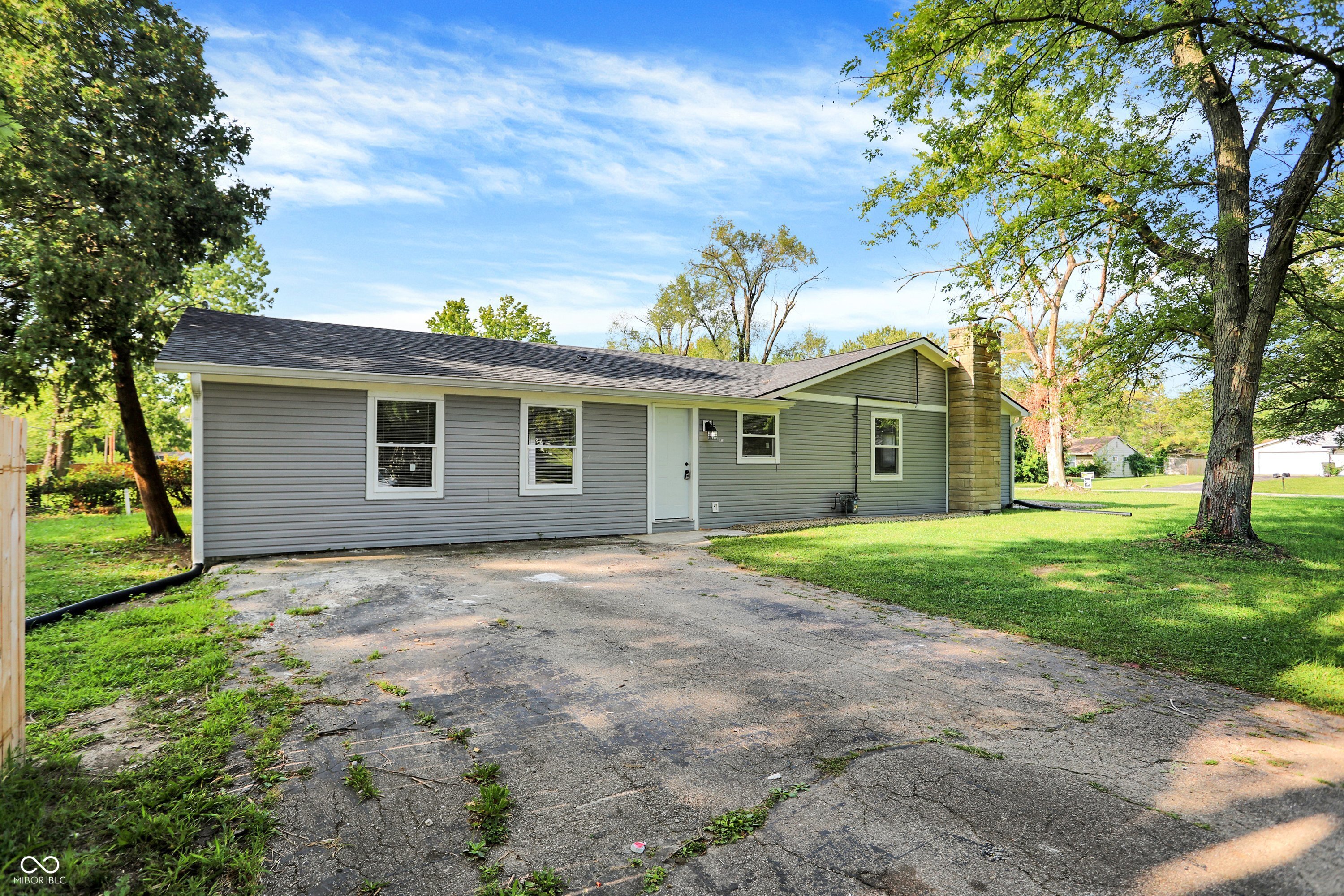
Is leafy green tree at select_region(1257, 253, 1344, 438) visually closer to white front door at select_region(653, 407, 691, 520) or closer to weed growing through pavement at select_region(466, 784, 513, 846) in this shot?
white front door at select_region(653, 407, 691, 520)

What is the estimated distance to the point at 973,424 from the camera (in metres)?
15.5

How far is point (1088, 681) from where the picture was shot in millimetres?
4141

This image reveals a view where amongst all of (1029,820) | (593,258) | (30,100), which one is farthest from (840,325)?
(1029,820)

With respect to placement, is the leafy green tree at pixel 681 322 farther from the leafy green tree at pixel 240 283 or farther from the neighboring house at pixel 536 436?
the neighboring house at pixel 536 436

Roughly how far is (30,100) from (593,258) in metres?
22.7

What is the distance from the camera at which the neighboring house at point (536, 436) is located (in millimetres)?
8320

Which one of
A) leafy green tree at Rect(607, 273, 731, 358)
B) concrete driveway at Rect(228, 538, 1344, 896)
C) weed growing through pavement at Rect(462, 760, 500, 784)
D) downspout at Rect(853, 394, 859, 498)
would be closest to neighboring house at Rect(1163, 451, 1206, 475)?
leafy green tree at Rect(607, 273, 731, 358)

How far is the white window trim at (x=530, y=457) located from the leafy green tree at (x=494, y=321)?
772 inches

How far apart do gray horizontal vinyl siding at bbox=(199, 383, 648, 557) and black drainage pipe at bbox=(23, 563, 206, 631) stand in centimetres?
101

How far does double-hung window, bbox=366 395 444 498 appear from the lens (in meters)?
9.09

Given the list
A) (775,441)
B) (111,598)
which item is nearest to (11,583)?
(111,598)

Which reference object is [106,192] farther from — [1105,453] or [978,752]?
[1105,453]

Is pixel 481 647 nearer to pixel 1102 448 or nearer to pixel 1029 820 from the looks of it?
pixel 1029 820

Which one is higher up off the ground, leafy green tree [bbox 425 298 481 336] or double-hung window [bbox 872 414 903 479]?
leafy green tree [bbox 425 298 481 336]
